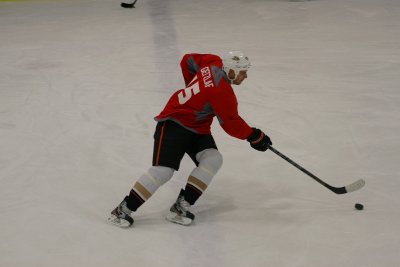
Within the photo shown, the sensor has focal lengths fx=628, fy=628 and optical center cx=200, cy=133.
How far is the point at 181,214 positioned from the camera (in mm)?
2807

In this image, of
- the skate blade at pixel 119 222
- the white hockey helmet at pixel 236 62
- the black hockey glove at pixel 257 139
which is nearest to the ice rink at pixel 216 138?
the skate blade at pixel 119 222

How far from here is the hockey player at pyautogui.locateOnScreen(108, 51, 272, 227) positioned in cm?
269

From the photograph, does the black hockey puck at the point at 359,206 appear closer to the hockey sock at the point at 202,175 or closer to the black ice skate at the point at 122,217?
the hockey sock at the point at 202,175

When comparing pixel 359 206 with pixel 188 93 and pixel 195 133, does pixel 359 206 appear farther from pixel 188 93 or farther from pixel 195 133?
pixel 188 93

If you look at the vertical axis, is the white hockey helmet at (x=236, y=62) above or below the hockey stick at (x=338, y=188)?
above

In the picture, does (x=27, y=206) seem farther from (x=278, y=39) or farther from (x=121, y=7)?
(x=121, y=7)

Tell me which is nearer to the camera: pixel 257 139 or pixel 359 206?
pixel 257 139

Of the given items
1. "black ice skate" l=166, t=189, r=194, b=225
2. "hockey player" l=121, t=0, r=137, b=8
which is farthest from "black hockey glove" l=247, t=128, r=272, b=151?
"hockey player" l=121, t=0, r=137, b=8

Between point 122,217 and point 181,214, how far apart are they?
0.86ft

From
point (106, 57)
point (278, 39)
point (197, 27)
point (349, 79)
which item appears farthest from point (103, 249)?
point (197, 27)

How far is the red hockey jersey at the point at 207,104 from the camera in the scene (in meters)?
2.67

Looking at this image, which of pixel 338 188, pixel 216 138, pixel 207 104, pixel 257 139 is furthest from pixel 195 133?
pixel 216 138

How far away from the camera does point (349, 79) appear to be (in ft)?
15.5

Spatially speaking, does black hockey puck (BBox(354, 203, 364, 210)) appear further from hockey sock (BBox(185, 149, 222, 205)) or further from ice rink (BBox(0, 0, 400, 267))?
hockey sock (BBox(185, 149, 222, 205))
